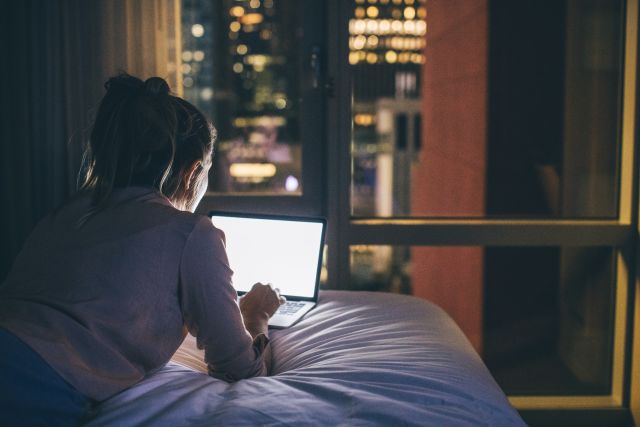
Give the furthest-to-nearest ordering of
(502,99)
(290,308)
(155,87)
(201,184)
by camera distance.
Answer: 1. (502,99)
2. (290,308)
3. (201,184)
4. (155,87)

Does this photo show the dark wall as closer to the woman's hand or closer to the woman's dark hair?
the woman's hand

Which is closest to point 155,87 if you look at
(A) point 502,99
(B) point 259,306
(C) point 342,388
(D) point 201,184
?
(D) point 201,184

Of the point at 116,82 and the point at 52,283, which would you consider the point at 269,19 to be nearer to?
the point at 116,82

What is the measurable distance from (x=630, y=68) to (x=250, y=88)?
1.42 meters

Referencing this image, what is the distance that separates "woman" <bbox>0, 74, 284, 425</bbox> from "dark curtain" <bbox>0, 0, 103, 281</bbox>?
1.03 meters

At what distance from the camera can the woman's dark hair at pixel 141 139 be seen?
1.25m

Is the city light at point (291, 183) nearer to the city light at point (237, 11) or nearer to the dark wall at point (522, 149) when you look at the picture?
the city light at point (237, 11)

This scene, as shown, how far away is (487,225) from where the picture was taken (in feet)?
7.86

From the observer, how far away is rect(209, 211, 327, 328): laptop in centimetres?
195

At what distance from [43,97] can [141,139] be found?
48.2 inches

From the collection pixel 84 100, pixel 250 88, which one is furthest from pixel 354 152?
pixel 84 100

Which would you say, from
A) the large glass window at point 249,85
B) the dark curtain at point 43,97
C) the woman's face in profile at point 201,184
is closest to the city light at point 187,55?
the large glass window at point 249,85

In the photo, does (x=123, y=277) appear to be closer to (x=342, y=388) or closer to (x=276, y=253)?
(x=342, y=388)

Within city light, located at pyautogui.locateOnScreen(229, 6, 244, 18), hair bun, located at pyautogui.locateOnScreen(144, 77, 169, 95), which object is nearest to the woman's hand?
hair bun, located at pyautogui.locateOnScreen(144, 77, 169, 95)
